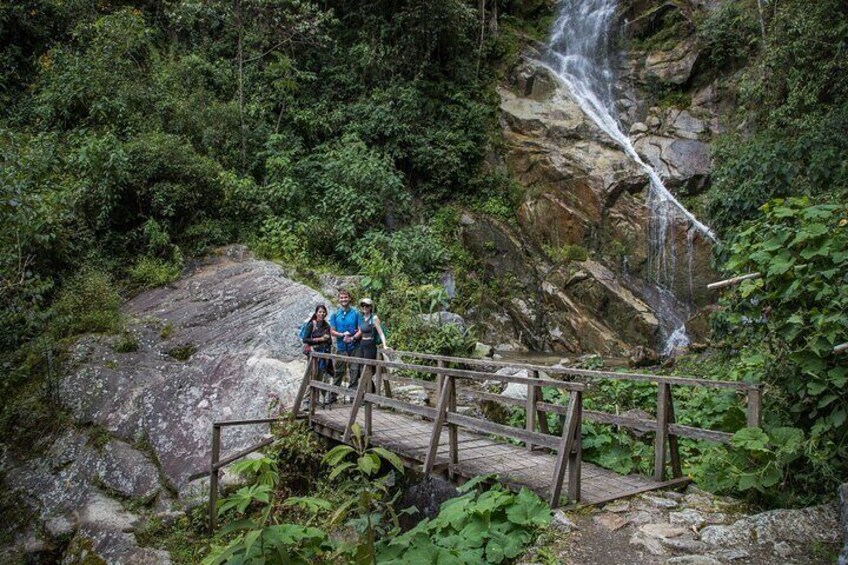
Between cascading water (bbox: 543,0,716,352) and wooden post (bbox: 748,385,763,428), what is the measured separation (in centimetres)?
1036

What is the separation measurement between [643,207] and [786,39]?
6.15 meters

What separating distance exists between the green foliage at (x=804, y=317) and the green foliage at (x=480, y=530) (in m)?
1.82

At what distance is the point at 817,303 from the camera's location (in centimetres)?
452

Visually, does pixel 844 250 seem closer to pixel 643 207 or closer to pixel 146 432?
pixel 146 432

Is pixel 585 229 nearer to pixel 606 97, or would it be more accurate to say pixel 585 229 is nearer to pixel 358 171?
pixel 606 97

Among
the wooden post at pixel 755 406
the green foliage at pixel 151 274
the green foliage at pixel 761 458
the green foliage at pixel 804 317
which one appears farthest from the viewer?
the green foliage at pixel 151 274

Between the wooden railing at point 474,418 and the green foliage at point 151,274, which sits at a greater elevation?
the green foliage at point 151,274

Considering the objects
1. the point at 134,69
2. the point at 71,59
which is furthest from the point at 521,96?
the point at 71,59

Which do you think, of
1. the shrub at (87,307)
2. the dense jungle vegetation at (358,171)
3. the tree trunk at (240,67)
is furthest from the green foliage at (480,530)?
the tree trunk at (240,67)

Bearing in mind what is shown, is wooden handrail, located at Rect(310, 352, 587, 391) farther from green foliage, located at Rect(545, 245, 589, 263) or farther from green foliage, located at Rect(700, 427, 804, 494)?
green foliage, located at Rect(545, 245, 589, 263)

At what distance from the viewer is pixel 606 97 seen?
65.9 feet

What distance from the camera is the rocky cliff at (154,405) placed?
7.88 m

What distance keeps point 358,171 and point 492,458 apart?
35.1 ft

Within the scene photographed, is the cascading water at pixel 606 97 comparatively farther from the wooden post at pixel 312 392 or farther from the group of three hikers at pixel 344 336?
the wooden post at pixel 312 392
